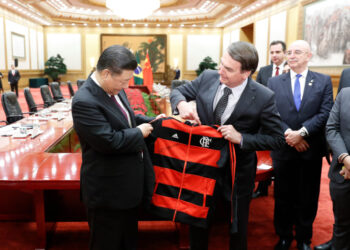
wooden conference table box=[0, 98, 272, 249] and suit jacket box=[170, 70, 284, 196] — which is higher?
suit jacket box=[170, 70, 284, 196]

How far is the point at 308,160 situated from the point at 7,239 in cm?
246

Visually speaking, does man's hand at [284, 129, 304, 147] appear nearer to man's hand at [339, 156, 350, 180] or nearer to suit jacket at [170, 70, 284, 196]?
man's hand at [339, 156, 350, 180]

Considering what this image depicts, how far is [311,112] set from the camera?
2307 millimetres

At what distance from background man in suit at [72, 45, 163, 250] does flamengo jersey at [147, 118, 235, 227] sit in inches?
3.7

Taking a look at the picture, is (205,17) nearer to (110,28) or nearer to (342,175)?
(110,28)

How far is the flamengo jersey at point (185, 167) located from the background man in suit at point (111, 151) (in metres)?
0.10

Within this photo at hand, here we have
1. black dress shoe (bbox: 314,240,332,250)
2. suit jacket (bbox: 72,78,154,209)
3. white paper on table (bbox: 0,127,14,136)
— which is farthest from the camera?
white paper on table (bbox: 0,127,14,136)

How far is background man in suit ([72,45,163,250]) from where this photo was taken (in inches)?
54.7

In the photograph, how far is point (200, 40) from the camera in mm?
17734

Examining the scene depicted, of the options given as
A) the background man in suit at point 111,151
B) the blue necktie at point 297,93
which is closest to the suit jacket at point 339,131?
the blue necktie at point 297,93

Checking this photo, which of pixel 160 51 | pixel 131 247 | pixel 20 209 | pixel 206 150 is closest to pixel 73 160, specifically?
pixel 20 209

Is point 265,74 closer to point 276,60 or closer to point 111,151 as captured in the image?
point 276,60

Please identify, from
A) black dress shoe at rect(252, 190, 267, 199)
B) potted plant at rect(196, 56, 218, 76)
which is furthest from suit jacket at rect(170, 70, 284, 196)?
potted plant at rect(196, 56, 218, 76)

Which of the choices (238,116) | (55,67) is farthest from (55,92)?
(55,67)
